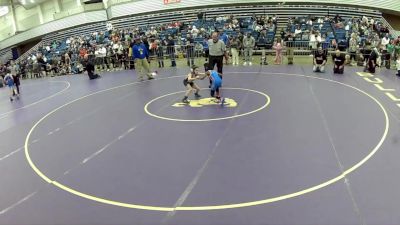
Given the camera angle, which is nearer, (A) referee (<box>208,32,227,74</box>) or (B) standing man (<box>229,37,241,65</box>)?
(A) referee (<box>208,32,227,74</box>)

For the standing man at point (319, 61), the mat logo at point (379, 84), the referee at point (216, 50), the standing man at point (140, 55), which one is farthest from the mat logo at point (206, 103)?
the standing man at point (319, 61)

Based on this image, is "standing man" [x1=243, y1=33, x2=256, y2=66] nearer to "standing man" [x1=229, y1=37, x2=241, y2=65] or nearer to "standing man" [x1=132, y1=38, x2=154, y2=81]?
"standing man" [x1=229, y1=37, x2=241, y2=65]

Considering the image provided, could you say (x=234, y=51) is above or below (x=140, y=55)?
below

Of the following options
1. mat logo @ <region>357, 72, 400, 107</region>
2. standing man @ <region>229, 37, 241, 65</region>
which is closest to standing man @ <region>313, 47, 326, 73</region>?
mat logo @ <region>357, 72, 400, 107</region>

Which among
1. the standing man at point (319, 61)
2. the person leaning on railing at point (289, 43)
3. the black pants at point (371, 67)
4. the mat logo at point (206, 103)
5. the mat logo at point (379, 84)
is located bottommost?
the mat logo at point (379, 84)

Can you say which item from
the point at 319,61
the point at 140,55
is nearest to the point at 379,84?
the point at 319,61

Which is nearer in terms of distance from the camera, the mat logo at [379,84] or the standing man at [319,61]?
the mat logo at [379,84]

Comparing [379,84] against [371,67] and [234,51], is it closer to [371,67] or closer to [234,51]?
[371,67]

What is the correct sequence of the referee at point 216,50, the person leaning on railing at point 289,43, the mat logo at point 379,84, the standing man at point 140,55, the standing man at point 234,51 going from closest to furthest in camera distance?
the mat logo at point 379,84 < the referee at point 216,50 < the standing man at point 140,55 < the standing man at point 234,51 < the person leaning on railing at point 289,43

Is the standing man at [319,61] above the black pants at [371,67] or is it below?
above

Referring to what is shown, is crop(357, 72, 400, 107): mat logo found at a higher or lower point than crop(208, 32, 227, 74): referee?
lower

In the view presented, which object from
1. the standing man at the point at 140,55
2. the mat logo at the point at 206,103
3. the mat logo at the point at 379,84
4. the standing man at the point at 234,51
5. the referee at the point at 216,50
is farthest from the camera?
the standing man at the point at 234,51

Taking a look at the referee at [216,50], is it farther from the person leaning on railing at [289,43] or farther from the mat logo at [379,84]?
the person leaning on railing at [289,43]

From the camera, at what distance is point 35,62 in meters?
27.2
